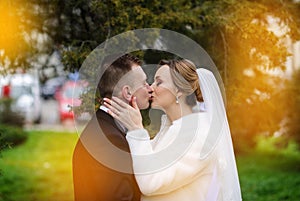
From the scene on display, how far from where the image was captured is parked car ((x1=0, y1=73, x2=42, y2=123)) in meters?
9.79

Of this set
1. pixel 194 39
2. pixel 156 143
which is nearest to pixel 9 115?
pixel 194 39

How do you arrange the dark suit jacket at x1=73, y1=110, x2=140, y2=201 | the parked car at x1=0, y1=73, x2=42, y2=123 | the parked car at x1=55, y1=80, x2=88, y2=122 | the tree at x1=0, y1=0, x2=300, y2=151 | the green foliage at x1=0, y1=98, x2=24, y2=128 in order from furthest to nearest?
the green foliage at x1=0, y1=98, x2=24, y2=128
the parked car at x1=0, y1=73, x2=42, y2=123
the tree at x1=0, y1=0, x2=300, y2=151
the parked car at x1=55, y1=80, x2=88, y2=122
the dark suit jacket at x1=73, y1=110, x2=140, y2=201

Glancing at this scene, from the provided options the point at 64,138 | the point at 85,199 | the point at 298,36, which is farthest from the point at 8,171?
the point at 85,199

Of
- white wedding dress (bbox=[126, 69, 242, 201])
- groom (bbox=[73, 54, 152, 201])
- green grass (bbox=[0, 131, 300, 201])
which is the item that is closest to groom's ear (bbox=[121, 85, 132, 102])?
groom (bbox=[73, 54, 152, 201])

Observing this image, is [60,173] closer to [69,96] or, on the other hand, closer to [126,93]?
[69,96]

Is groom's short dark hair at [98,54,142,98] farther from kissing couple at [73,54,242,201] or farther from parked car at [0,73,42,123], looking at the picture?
parked car at [0,73,42,123]

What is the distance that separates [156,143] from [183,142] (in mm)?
223

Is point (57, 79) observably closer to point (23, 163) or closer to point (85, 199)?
point (23, 163)

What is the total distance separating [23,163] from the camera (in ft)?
38.4

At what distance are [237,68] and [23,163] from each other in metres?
6.24

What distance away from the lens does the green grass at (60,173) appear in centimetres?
867

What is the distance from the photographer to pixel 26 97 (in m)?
14.7

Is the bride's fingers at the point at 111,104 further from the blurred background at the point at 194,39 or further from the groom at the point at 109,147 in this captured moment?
the blurred background at the point at 194,39

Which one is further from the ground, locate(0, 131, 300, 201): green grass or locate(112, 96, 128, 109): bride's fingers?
locate(112, 96, 128, 109): bride's fingers
